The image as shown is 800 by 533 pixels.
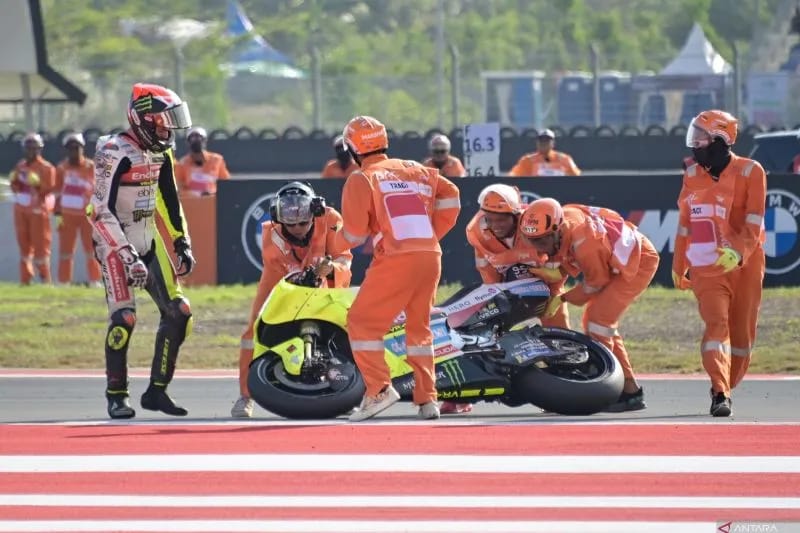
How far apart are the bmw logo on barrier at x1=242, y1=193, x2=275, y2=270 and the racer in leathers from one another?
8884 mm

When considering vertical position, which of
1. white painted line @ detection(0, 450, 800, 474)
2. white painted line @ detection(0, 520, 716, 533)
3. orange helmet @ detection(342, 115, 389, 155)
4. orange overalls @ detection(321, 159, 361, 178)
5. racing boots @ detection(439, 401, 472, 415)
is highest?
orange helmet @ detection(342, 115, 389, 155)

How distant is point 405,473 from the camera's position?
7832 millimetres

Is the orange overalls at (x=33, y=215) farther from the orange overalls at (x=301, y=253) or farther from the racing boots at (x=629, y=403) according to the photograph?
the racing boots at (x=629, y=403)

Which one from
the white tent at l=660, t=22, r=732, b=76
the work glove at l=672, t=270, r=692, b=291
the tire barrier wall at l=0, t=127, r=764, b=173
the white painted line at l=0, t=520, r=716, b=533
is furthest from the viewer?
the white tent at l=660, t=22, r=732, b=76

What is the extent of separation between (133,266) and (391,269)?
157 centimetres

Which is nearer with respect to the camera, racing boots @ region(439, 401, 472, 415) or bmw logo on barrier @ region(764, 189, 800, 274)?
racing boots @ region(439, 401, 472, 415)

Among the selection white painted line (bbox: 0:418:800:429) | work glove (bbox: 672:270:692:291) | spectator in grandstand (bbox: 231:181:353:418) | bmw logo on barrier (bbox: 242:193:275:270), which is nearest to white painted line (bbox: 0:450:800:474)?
white painted line (bbox: 0:418:800:429)

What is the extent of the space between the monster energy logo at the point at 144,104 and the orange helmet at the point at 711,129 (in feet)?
10.9

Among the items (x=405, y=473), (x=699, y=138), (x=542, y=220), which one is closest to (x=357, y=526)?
(x=405, y=473)

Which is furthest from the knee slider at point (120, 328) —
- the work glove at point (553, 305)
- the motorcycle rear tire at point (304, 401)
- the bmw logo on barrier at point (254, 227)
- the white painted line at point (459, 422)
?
the bmw logo on barrier at point (254, 227)

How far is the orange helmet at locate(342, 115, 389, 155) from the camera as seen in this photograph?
32.3 feet

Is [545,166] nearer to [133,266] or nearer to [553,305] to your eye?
[553,305]

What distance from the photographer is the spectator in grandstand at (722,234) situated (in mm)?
10477

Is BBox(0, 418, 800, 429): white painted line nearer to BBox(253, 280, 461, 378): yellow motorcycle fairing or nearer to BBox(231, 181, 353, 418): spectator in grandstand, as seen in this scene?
BBox(253, 280, 461, 378): yellow motorcycle fairing
